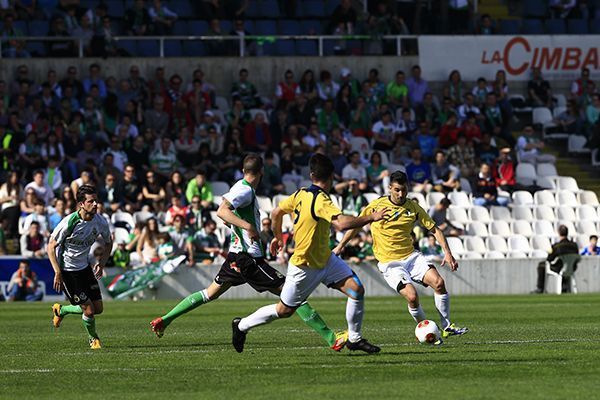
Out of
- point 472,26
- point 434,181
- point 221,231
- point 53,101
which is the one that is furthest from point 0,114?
point 472,26

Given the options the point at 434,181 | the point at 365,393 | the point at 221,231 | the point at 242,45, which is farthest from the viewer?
the point at 242,45

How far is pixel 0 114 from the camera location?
33.0 meters

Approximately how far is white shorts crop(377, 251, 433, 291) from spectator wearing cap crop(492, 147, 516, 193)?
18.4 metres

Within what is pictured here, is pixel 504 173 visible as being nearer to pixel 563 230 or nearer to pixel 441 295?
pixel 563 230

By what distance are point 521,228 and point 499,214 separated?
64 cm

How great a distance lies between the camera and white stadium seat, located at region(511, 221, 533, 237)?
1350 inches

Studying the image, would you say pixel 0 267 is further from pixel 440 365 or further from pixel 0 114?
pixel 440 365

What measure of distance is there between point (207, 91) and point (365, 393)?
25134 mm

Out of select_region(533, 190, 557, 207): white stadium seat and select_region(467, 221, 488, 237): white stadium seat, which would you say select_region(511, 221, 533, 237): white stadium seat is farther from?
select_region(533, 190, 557, 207): white stadium seat

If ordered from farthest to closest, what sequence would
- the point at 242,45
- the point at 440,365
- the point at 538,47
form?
the point at 538,47, the point at 242,45, the point at 440,365

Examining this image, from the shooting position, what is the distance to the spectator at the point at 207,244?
100 ft

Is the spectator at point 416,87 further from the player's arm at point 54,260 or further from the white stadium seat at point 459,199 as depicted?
the player's arm at point 54,260

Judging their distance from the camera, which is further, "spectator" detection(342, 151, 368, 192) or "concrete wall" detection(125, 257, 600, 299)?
"spectator" detection(342, 151, 368, 192)

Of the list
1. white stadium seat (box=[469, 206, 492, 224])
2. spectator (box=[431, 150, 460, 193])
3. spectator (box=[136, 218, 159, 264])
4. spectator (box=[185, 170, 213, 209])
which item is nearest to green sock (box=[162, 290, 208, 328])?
spectator (box=[136, 218, 159, 264])
